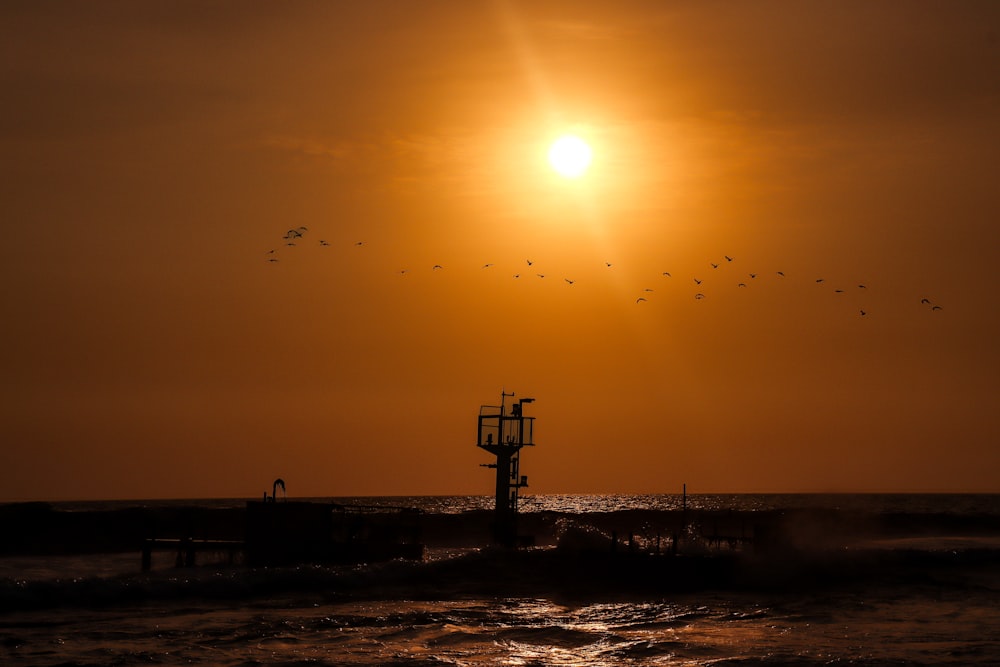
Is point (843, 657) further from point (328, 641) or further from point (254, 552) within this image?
point (254, 552)

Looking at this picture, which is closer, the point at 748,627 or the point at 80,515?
the point at 748,627

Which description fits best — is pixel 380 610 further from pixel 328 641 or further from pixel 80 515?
pixel 80 515

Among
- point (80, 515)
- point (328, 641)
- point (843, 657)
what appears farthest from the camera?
point (80, 515)

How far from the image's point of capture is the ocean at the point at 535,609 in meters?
29.1

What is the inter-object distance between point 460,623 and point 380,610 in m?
3.82

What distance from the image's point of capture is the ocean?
29.1m

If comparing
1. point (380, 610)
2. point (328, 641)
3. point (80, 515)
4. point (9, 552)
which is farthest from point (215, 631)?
point (80, 515)

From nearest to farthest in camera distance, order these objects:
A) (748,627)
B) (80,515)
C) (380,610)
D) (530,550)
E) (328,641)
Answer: (328,641), (748,627), (380,610), (530,550), (80,515)

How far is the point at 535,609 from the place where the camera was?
124 feet

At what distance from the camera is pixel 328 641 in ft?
101

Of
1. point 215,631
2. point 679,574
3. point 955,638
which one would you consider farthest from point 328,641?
point 679,574

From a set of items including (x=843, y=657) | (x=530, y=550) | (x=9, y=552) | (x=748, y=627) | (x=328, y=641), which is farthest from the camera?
(x=9, y=552)

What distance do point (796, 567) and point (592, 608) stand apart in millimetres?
13940

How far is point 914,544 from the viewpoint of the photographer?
251ft
